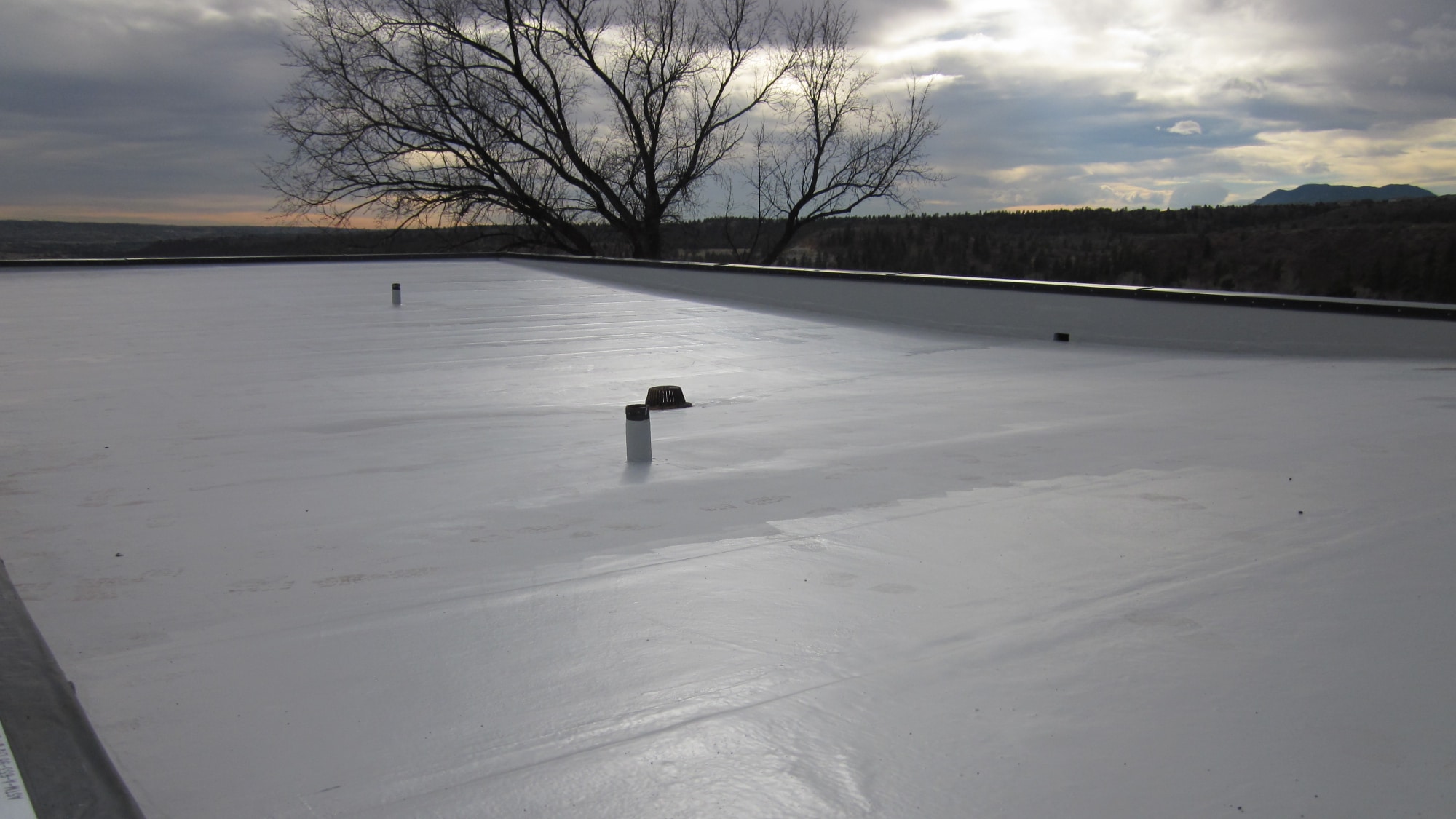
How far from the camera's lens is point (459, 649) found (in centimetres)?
235

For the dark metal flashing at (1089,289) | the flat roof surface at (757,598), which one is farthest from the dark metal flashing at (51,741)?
the dark metal flashing at (1089,289)

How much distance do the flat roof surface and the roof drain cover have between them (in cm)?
13

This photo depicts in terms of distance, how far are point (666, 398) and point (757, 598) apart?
2.88 meters

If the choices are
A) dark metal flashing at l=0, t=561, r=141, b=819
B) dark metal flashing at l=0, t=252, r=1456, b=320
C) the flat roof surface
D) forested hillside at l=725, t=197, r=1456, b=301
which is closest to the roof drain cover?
the flat roof surface

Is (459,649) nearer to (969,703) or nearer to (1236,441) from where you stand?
(969,703)

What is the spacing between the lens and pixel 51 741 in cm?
174

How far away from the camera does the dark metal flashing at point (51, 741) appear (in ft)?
5.16

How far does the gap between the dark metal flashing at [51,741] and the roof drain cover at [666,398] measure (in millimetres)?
3460

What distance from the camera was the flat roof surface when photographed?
1833 mm

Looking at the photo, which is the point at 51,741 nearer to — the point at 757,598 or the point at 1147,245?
the point at 757,598

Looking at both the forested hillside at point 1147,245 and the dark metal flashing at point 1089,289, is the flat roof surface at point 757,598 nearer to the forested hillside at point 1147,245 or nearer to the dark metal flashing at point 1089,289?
the dark metal flashing at point 1089,289


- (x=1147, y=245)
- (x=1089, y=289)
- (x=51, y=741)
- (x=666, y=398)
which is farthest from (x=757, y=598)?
(x=1147, y=245)

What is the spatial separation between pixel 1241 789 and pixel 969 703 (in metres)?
0.51

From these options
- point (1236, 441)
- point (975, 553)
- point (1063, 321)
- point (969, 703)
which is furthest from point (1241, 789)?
point (1063, 321)
